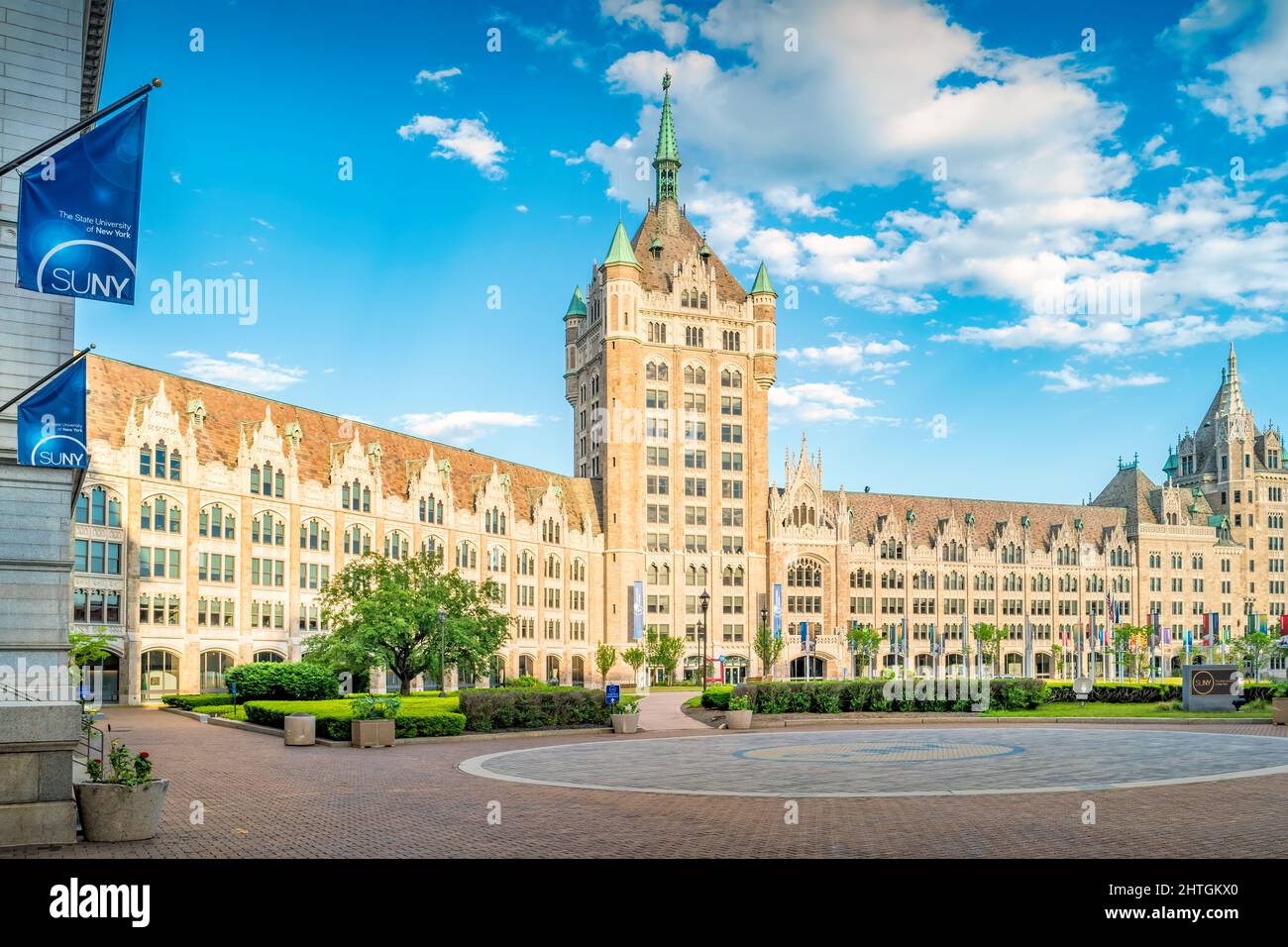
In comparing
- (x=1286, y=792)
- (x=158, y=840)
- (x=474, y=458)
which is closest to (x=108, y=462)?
(x=474, y=458)

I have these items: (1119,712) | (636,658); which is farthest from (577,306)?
(1119,712)

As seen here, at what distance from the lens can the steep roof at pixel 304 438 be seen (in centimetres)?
6469

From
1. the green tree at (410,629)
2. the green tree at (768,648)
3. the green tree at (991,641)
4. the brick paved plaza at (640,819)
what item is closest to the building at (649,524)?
the green tree at (991,641)

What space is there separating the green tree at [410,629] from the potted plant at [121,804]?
110ft

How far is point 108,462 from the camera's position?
62.3 metres

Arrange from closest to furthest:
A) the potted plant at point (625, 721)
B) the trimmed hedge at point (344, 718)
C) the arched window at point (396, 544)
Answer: the trimmed hedge at point (344, 718) < the potted plant at point (625, 721) < the arched window at point (396, 544)

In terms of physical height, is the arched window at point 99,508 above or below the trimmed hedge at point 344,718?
above

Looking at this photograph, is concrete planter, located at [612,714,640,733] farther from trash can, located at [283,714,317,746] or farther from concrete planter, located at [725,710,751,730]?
trash can, located at [283,714,317,746]

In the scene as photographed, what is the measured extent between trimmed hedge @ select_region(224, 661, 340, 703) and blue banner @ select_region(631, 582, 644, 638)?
51.8 m

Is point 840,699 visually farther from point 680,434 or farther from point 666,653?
point 680,434

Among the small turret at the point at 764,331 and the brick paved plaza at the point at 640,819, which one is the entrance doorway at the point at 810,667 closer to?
the small turret at the point at 764,331
